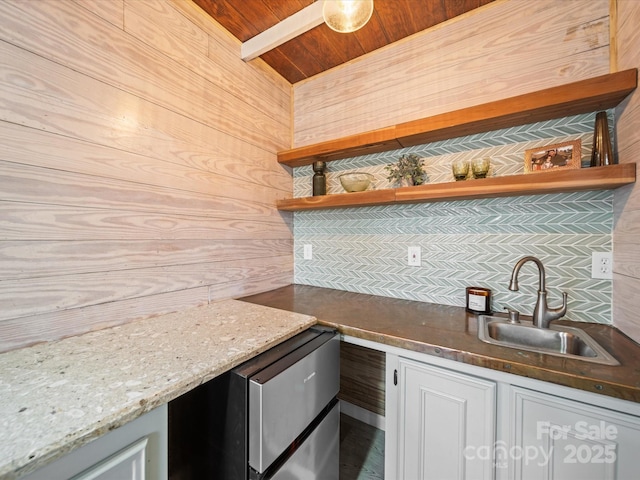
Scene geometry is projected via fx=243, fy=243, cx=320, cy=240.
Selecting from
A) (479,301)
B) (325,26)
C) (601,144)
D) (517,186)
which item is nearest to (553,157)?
(601,144)

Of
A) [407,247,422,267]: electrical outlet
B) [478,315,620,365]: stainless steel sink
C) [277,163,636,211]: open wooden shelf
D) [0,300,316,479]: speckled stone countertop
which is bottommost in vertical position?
[478,315,620,365]: stainless steel sink

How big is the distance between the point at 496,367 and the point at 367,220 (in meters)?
1.06

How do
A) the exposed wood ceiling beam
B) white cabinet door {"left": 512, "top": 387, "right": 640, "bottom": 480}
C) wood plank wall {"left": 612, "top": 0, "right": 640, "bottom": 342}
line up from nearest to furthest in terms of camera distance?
white cabinet door {"left": 512, "top": 387, "right": 640, "bottom": 480}, wood plank wall {"left": 612, "top": 0, "right": 640, "bottom": 342}, the exposed wood ceiling beam

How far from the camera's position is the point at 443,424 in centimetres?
→ 88

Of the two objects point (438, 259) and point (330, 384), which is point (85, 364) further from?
point (438, 259)

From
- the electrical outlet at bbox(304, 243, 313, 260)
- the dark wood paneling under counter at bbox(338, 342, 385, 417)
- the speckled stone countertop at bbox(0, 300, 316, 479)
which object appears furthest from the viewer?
the electrical outlet at bbox(304, 243, 313, 260)

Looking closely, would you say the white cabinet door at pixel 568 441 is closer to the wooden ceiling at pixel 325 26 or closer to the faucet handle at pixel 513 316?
the faucet handle at pixel 513 316

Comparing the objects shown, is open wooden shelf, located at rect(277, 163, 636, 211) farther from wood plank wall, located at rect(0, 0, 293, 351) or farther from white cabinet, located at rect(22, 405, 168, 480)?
white cabinet, located at rect(22, 405, 168, 480)

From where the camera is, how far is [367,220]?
65.4 inches

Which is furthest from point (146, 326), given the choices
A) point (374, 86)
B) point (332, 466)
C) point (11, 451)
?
point (374, 86)

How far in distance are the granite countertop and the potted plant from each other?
0.74 meters

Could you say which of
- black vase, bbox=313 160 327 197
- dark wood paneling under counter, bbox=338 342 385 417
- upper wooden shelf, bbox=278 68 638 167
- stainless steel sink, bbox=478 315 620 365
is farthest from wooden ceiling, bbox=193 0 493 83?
dark wood paneling under counter, bbox=338 342 385 417

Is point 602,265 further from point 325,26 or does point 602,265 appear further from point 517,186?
point 325,26

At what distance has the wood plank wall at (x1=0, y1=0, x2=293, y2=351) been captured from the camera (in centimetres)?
78
